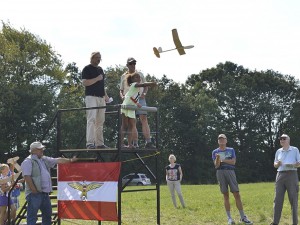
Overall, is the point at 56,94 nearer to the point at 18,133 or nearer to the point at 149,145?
the point at 18,133

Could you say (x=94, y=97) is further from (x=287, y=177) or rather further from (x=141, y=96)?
(x=287, y=177)

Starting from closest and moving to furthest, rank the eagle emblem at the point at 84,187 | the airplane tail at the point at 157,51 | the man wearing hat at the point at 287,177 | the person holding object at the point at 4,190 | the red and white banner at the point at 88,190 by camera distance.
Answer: the red and white banner at the point at 88,190, the eagle emblem at the point at 84,187, the man wearing hat at the point at 287,177, the airplane tail at the point at 157,51, the person holding object at the point at 4,190

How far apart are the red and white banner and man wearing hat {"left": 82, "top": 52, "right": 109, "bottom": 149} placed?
58 cm

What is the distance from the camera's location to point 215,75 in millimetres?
66750

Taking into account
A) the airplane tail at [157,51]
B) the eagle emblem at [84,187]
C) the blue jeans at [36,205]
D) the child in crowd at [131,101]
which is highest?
the airplane tail at [157,51]

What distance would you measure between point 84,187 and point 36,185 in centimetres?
127

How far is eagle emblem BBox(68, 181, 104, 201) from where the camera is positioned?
10663 millimetres

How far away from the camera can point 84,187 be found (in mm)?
10875

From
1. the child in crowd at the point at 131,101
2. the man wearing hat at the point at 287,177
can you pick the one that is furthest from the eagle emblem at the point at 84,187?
the man wearing hat at the point at 287,177

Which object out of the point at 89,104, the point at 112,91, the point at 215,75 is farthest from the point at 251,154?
the point at 89,104

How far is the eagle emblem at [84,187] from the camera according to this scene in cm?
1066

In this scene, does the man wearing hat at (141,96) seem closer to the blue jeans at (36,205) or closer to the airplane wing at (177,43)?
Result: the airplane wing at (177,43)

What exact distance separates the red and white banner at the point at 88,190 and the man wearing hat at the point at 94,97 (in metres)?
0.58

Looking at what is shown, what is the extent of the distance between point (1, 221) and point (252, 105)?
181 feet
